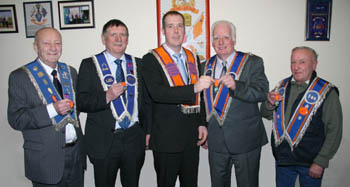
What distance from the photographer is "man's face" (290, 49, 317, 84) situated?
6.11 ft

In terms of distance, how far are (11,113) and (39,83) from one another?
1.02 ft

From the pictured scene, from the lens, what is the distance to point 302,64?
1870mm

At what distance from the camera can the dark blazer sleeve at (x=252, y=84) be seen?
1.77 m

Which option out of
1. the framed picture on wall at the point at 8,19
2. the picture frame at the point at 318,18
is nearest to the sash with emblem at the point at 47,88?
the framed picture on wall at the point at 8,19

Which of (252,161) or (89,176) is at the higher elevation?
(252,161)

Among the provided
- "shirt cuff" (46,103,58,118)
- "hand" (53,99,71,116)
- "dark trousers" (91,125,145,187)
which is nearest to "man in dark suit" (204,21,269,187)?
"dark trousers" (91,125,145,187)

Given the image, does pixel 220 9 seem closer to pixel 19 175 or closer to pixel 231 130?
pixel 231 130

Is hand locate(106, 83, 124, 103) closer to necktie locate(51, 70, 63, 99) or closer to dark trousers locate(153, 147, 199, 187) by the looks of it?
necktie locate(51, 70, 63, 99)

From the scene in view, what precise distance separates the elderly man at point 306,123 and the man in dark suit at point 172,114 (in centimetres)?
79

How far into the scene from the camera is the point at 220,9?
271 centimetres

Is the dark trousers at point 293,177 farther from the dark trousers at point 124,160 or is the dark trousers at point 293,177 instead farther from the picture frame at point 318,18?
the picture frame at point 318,18

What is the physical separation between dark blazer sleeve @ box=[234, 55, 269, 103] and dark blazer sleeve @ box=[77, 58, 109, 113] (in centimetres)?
111

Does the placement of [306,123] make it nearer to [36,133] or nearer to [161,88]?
[161,88]

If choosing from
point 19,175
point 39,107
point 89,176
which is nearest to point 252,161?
point 39,107
